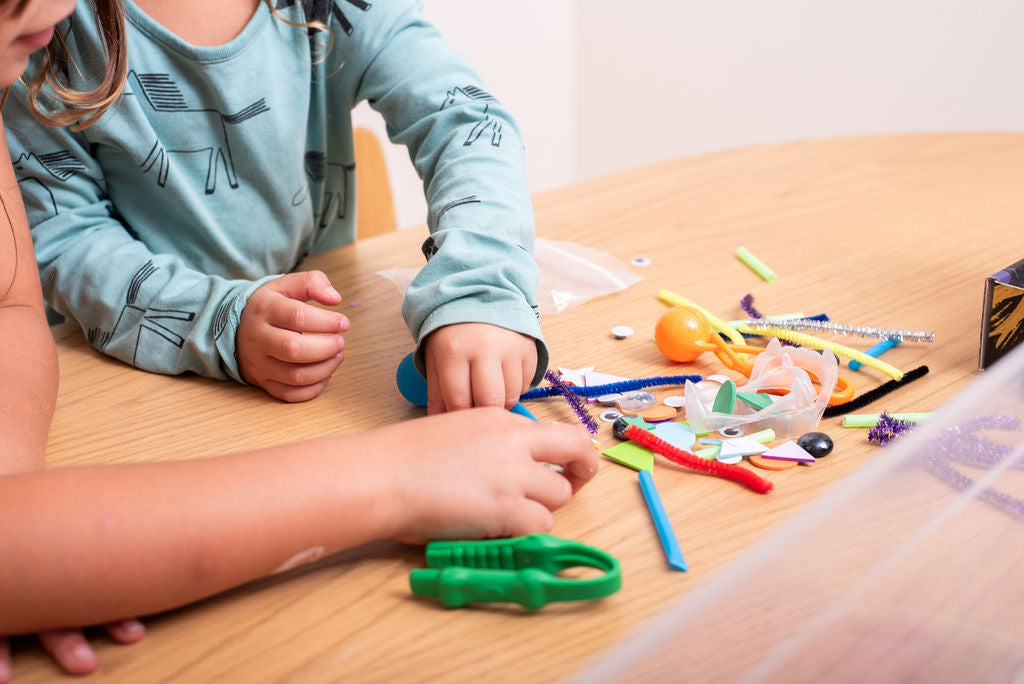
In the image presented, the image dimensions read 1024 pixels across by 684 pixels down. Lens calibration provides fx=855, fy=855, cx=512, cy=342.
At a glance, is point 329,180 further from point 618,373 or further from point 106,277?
point 618,373

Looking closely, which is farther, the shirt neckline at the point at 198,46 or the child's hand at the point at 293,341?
the shirt neckline at the point at 198,46

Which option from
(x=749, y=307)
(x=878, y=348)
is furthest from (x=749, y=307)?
(x=878, y=348)

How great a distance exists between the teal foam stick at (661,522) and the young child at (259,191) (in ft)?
0.34

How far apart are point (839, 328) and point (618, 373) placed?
0.16 m

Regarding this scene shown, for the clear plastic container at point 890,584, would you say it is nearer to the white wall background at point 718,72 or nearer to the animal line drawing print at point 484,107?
the animal line drawing print at point 484,107

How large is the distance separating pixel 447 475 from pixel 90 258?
1.29ft

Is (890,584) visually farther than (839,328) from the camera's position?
No

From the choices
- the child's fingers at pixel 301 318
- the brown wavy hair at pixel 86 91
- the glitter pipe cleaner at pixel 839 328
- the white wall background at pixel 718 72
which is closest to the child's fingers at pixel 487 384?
the child's fingers at pixel 301 318

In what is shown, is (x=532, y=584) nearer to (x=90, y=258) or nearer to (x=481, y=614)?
(x=481, y=614)

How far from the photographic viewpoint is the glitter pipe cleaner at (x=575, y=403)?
50 cm

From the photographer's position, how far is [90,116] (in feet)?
2.19

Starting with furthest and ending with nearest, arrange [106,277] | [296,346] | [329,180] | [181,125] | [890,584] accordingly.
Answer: [329,180]
[181,125]
[106,277]
[296,346]
[890,584]

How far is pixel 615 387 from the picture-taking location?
534 mm

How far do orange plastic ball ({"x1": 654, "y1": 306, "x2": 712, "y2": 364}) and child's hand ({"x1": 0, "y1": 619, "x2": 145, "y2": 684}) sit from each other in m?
0.35
